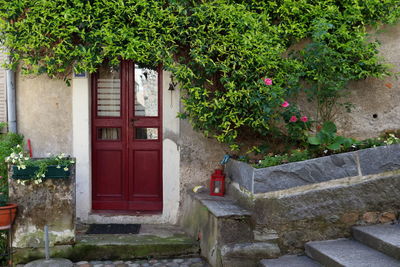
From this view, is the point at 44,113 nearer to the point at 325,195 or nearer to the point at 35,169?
the point at 35,169

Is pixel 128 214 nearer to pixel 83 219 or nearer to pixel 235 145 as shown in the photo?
pixel 83 219

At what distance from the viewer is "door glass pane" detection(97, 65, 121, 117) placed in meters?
5.02

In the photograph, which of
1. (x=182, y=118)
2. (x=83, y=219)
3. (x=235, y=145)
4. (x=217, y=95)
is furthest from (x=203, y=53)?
(x=83, y=219)

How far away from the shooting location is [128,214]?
4.95 meters

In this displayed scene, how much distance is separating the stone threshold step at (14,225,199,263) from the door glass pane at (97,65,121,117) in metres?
1.77

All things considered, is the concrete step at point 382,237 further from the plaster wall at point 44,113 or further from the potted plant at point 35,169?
the plaster wall at point 44,113

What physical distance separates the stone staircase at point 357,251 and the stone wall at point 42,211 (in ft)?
7.32

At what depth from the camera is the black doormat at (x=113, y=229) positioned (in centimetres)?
449

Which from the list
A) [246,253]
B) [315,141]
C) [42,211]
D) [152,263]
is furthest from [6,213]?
[315,141]

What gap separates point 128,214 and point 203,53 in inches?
96.3

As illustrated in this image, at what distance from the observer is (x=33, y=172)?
3.88 m

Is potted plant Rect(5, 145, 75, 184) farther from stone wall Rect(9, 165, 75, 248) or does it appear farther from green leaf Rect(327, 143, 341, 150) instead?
green leaf Rect(327, 143, 341, 150)

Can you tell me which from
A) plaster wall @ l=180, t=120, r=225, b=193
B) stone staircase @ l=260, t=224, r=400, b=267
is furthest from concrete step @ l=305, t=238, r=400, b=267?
plaster wall @ l=180, t=120, r=225, b=193

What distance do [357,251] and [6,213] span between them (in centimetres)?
357
